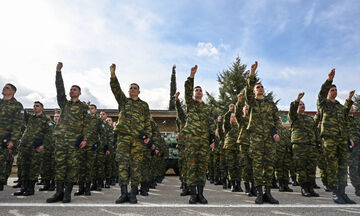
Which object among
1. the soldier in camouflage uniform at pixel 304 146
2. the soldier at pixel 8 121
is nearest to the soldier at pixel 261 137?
the soldier in camouflage uniform at pixel 304 146

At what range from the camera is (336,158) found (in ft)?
16.1

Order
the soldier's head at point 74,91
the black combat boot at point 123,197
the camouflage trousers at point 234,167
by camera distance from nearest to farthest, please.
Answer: the black combat boot at point 123,197 < the soldier's head at point 74,91 < the camouflage trousers at point 234,167

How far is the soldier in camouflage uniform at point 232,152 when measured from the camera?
6.71 meters

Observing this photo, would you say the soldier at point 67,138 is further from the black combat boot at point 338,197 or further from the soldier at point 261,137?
the black combat boot at point 338,197

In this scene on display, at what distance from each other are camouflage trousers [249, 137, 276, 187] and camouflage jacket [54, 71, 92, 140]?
10.4 feet

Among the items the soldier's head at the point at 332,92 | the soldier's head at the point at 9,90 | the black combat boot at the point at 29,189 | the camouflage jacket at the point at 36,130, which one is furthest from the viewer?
the camouflage jacket at the point at 36,130

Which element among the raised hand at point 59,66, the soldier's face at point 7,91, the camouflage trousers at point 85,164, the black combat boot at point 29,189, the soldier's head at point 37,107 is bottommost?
the black combat boot at point 29,189

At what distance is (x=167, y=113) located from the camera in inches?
726

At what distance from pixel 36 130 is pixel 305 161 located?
6.23 m

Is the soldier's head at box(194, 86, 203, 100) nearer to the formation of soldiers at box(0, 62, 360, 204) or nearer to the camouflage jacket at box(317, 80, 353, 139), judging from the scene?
the formation of soldiers at box(0, 62, 360, 204)

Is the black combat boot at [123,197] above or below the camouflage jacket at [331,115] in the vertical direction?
below

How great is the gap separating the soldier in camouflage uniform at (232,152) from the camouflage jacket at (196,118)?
190 centimetres

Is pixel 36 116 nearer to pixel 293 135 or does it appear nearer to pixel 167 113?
pixel 293 135

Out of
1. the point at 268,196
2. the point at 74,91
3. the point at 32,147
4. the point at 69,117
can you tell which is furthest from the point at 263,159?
the point at 32,147
